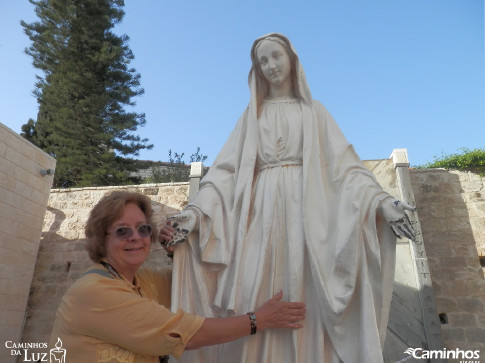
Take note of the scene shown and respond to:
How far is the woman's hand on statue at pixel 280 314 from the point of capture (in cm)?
144

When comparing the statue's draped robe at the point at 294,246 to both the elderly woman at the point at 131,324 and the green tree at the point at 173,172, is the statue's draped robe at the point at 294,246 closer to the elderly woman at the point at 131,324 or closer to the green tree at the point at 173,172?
the elderly woman at the point at 131,324

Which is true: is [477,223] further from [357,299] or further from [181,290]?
[181,290]

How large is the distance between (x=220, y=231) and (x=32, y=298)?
7.73 m

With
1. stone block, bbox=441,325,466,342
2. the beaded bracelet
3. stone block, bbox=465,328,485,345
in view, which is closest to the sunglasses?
the beaded bracelet

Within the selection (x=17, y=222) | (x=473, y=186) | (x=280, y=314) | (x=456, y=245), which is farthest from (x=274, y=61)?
(x=17, y=222)

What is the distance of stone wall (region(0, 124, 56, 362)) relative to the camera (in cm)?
642

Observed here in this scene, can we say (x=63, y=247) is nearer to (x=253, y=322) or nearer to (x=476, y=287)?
(x=253, y=322)

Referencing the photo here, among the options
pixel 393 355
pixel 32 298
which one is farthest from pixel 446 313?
pixel 32 298

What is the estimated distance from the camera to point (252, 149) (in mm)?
1966

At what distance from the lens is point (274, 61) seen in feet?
6.76

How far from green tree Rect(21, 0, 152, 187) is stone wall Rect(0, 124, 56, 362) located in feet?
20.7

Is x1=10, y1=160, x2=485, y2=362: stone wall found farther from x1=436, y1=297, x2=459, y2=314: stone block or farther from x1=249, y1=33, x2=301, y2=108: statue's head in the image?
x1=249, y1=33, x2=301, y2=108: statue's head

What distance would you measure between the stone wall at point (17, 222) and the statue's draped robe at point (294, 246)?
6.09 metres

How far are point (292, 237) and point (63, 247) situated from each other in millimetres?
7718
